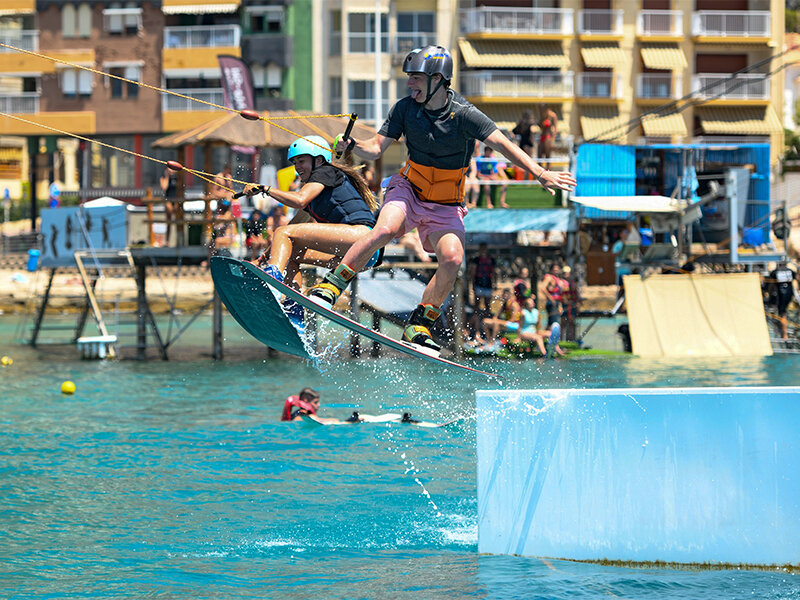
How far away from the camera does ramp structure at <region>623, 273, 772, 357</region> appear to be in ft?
90.7

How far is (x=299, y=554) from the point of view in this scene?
12609mm

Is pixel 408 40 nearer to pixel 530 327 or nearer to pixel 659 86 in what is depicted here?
pixel 659 86

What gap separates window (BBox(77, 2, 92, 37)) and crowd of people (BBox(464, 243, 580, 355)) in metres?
35.7

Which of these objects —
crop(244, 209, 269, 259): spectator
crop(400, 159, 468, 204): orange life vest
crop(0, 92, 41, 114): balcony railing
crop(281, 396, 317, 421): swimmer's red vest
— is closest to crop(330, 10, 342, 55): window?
crop(0, 92, 41, 114): balcony railing

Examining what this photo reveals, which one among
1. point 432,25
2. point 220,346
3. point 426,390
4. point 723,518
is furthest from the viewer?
point 432,25

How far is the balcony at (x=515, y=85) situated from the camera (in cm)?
5484

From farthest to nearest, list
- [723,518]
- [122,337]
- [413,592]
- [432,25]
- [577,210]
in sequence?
[432,25] → [122,337] → [577,210] → [413,592] → [723,518]

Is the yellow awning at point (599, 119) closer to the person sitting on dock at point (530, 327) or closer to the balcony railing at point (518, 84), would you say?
the balcony railing at point (518, 84)

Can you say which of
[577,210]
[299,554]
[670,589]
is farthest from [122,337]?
[670,589]

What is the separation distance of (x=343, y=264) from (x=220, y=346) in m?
21.9

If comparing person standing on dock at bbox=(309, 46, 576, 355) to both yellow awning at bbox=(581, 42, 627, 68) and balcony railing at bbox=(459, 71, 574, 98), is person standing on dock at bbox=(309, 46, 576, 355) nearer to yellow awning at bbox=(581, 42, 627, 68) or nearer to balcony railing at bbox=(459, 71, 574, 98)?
balcony railing at bbox=(459, 71, 574, 98)

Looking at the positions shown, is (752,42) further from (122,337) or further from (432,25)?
(122,337)

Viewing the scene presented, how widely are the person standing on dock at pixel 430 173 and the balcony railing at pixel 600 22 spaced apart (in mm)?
48576

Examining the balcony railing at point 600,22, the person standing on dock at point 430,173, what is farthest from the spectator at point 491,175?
the balcony railing at point 600,22
